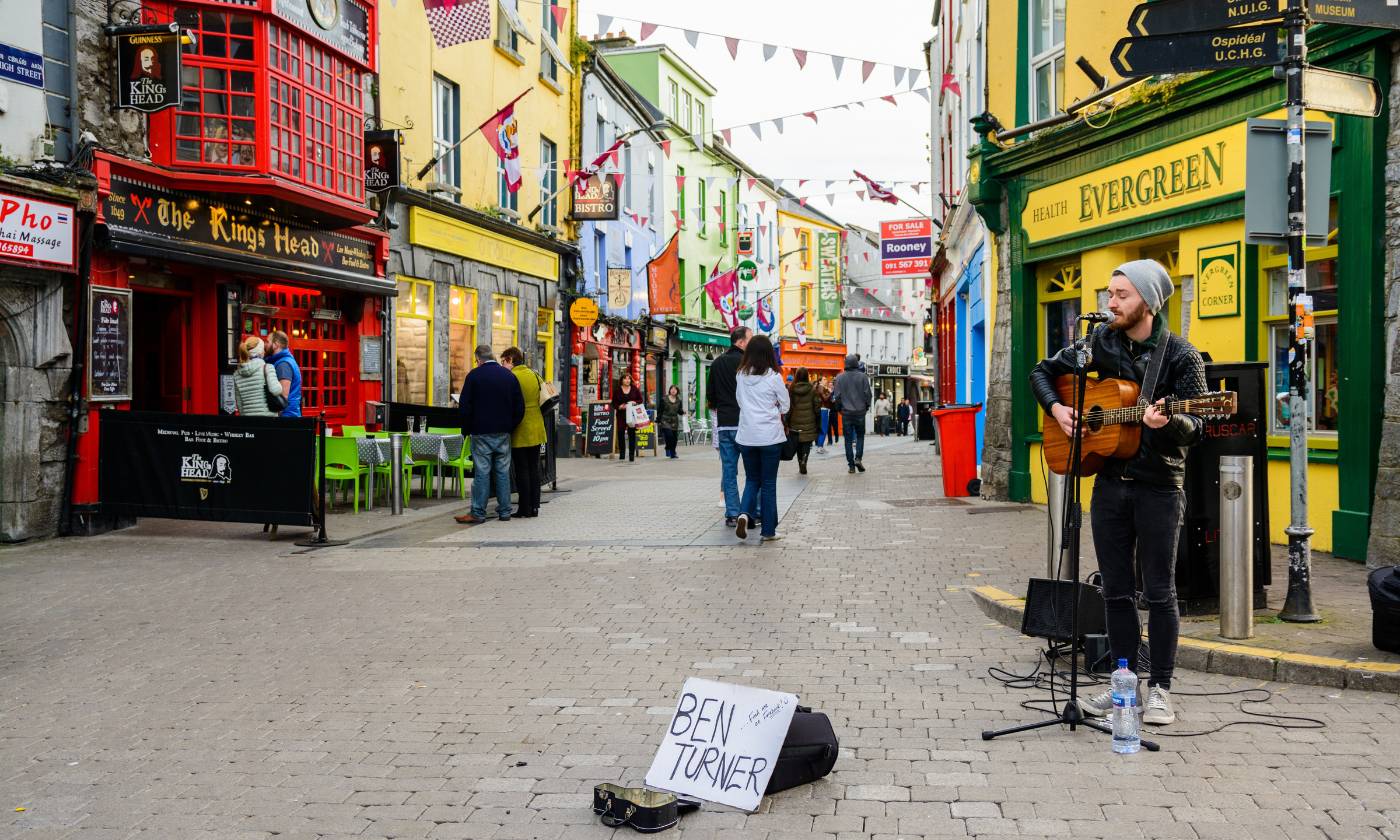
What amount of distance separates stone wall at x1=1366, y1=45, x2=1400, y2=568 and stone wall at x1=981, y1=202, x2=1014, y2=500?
553cm

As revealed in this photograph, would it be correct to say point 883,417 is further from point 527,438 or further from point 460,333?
point 527,438

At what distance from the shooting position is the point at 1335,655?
577 cm

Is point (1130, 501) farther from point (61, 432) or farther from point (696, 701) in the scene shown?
point (61, 432)

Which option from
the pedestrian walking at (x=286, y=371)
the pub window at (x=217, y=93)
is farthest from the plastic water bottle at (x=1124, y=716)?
the pub window at (x=217, y=93)

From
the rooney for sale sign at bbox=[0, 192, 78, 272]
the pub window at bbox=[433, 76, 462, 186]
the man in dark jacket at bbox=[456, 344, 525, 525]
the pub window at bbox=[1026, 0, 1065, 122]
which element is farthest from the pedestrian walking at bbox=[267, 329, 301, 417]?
the pub window at bbox=[1026, 0, 1065, 122]

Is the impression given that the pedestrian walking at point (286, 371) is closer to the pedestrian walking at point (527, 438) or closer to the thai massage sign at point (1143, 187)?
the pedestrian walking at point (527, 438)

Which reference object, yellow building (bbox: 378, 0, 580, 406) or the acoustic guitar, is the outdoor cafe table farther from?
the acoustic guitar

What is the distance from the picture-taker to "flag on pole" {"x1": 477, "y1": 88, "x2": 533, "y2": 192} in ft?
62.9

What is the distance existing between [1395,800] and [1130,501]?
1433 millimetres

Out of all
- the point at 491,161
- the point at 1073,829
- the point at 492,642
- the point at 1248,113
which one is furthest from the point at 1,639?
the point at 491,161

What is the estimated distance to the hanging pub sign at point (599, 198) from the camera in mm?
26234

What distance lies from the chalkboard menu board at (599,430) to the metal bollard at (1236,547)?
780 inches

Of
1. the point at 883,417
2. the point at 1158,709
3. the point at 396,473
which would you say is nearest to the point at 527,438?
the point at 396,473

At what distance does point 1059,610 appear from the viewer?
5.49 m
